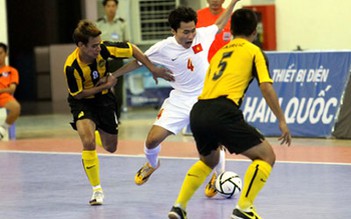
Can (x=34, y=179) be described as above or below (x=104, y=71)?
below

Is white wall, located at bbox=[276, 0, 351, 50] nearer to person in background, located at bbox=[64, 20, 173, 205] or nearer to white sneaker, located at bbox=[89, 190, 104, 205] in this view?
person in background, located at bbox=[64, 20, 173, 205]

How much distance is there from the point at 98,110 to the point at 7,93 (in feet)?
21.3

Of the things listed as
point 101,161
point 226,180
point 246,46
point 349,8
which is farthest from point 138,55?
point 349,8

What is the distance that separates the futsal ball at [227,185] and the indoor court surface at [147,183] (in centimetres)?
9

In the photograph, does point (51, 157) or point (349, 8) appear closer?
point (51, 157)

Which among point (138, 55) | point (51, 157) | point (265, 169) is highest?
point (138, 55)

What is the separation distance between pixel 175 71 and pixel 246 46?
2227 millimetres

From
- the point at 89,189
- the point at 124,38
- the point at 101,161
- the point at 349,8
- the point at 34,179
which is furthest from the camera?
the point at 124,38

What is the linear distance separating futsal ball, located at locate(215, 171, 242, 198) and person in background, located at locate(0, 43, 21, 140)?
6959mm

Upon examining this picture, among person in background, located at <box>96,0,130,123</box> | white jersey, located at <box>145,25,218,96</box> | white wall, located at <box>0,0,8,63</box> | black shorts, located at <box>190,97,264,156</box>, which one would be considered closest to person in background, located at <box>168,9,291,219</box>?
black shorts, located at <box>190,97,264,156</box>

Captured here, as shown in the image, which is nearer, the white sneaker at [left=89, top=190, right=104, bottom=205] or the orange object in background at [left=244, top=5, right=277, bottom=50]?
the white sneaker at [left=89, top=190, right=104, bottom=205]

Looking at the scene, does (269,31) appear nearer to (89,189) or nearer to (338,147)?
(338,147)

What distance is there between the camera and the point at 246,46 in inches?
326

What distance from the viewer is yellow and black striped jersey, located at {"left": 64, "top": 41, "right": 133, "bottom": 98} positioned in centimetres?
1009
